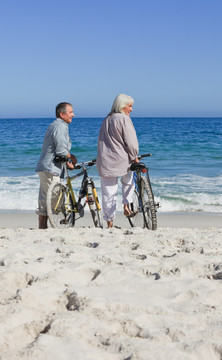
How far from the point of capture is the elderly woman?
612 centimetres

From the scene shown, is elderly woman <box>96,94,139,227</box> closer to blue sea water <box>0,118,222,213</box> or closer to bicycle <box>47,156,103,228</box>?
bicycle <box>47,156,103,228</box>

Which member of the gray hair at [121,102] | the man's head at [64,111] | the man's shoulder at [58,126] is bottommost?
the man's shoulder at [58,126]

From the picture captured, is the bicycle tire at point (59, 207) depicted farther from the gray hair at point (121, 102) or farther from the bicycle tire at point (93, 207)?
Answer: the gray hair at point (121, 102)

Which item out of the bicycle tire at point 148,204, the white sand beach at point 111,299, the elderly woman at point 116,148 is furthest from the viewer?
the bicycle tire at point 148,204

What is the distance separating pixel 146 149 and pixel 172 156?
540 centimetres

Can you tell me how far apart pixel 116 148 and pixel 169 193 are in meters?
6.10

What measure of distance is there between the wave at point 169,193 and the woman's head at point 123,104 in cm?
338

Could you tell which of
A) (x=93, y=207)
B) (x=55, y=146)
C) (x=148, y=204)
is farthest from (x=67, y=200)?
(x=148, y=204)

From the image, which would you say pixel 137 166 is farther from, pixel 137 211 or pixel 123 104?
pixel 123 104

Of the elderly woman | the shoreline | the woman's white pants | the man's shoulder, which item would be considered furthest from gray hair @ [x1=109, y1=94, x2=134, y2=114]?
the shoreline

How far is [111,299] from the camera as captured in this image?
3307 mm

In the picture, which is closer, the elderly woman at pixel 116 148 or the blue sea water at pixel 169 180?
the elderly woman at pixel 116 148

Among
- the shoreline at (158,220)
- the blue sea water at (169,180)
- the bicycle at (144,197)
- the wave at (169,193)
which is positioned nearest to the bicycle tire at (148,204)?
the bicycle at (144,197)

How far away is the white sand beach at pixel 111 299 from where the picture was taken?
2598 millimetres
